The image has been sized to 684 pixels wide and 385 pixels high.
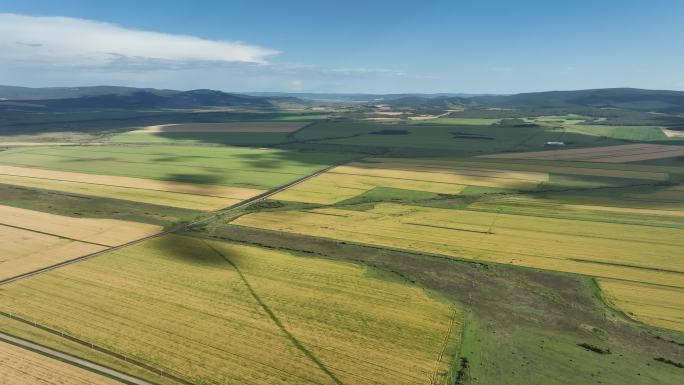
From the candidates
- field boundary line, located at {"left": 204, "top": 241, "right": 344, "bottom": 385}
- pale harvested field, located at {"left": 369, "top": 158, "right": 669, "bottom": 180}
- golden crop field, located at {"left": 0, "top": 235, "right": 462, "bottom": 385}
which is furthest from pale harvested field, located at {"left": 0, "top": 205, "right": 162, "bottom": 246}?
pale harvested field, located at {"left": 369, "top": 158, "right": 669, "bottom": 180}

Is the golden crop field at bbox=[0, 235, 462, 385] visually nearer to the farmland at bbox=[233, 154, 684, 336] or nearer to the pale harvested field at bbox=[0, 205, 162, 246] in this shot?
the pale harvested field at bbox=[0, 205, 162, 246]

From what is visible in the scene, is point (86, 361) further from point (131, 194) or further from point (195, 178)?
point (195, 178)

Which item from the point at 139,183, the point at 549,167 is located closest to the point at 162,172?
the point at 139,183

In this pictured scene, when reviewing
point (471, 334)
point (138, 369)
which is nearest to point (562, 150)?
point (471, 334)

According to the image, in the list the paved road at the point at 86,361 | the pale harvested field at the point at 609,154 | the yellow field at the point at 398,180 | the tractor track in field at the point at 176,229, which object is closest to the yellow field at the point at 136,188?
the tractor track in field at the point at 176,229

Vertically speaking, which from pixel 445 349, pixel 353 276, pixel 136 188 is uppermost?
pixel 136 188

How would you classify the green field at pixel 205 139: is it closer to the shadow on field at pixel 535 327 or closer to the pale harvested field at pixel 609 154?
the pale harvested field at pixel 609 154
